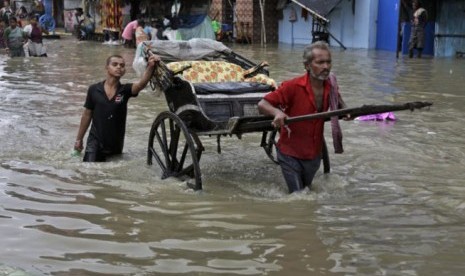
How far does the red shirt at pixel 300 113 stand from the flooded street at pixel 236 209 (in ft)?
1.44

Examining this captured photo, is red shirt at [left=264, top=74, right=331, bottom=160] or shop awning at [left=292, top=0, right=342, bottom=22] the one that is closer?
red shirt at [left=264, top=74, right=331, bottom=160]

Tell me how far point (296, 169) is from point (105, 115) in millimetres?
2325

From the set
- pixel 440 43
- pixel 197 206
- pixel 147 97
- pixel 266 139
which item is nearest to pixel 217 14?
pixel 440 43

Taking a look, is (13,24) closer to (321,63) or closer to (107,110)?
(107,110)

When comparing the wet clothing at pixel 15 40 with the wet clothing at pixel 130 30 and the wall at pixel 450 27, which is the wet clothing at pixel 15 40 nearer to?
the wet clothing at pixel 130 30

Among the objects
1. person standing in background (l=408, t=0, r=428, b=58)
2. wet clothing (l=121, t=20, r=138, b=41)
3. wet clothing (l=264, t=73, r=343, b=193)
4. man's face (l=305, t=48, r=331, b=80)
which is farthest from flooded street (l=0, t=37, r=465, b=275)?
wet clothing (l=121, t=20, r=138, b=41)

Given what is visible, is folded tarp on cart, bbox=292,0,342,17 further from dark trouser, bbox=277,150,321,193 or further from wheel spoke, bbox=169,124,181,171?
dark trouser, bbox=277,150,321,193

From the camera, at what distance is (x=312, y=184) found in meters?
5.70

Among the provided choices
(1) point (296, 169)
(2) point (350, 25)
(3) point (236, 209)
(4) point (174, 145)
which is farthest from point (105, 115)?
(2) point (350, 25)

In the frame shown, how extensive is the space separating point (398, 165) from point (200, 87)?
2360 millimetres

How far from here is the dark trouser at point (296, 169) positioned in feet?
16.9

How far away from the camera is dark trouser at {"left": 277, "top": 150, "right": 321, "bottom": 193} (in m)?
5.14

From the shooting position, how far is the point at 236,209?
512 cm

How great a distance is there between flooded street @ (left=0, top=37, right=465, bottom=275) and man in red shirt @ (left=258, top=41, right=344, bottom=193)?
294 mm
